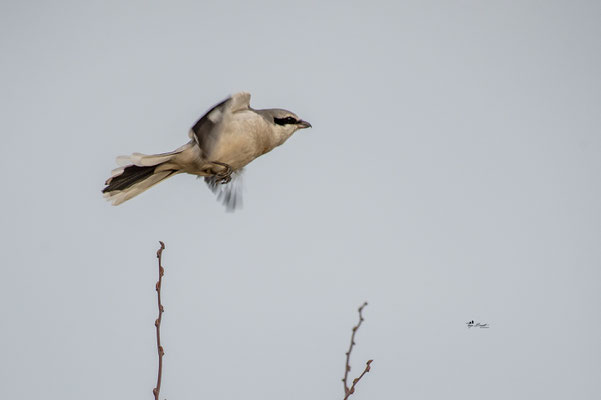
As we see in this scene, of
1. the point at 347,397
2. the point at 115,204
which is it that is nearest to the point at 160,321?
the point at 347,397

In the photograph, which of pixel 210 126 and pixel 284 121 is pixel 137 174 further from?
pixel 284 121

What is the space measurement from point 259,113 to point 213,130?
0.64 meters

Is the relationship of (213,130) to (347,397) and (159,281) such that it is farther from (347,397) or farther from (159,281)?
(347,397)

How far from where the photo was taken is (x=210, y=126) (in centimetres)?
494

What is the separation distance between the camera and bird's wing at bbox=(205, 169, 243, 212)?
524cm

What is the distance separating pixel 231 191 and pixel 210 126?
0.55 metres

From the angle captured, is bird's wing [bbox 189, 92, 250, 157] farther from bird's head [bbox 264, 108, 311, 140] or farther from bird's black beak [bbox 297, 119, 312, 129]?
bird's black beak [bbox 297, 119, 312, 129]

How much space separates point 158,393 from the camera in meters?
2.47

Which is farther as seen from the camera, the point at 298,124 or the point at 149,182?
the point at 298,124

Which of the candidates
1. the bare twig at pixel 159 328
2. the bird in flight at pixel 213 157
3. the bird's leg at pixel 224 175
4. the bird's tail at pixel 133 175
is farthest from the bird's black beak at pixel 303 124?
the bare twig at pixel 159 328

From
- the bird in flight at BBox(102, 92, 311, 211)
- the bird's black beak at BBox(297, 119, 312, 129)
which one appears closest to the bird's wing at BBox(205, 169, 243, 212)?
the bird in flight at BBox(102, 92, 311, 211)

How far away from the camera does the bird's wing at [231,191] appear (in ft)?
17.2

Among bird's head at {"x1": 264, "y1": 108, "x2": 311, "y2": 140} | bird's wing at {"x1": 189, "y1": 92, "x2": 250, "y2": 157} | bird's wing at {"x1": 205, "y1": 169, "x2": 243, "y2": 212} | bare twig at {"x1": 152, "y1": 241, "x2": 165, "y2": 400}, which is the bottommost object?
bare twig at {"x1": 152, "y1": 241, "x2": 165, "y2": 400}

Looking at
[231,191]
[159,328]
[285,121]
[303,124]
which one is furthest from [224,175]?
[159,328]
